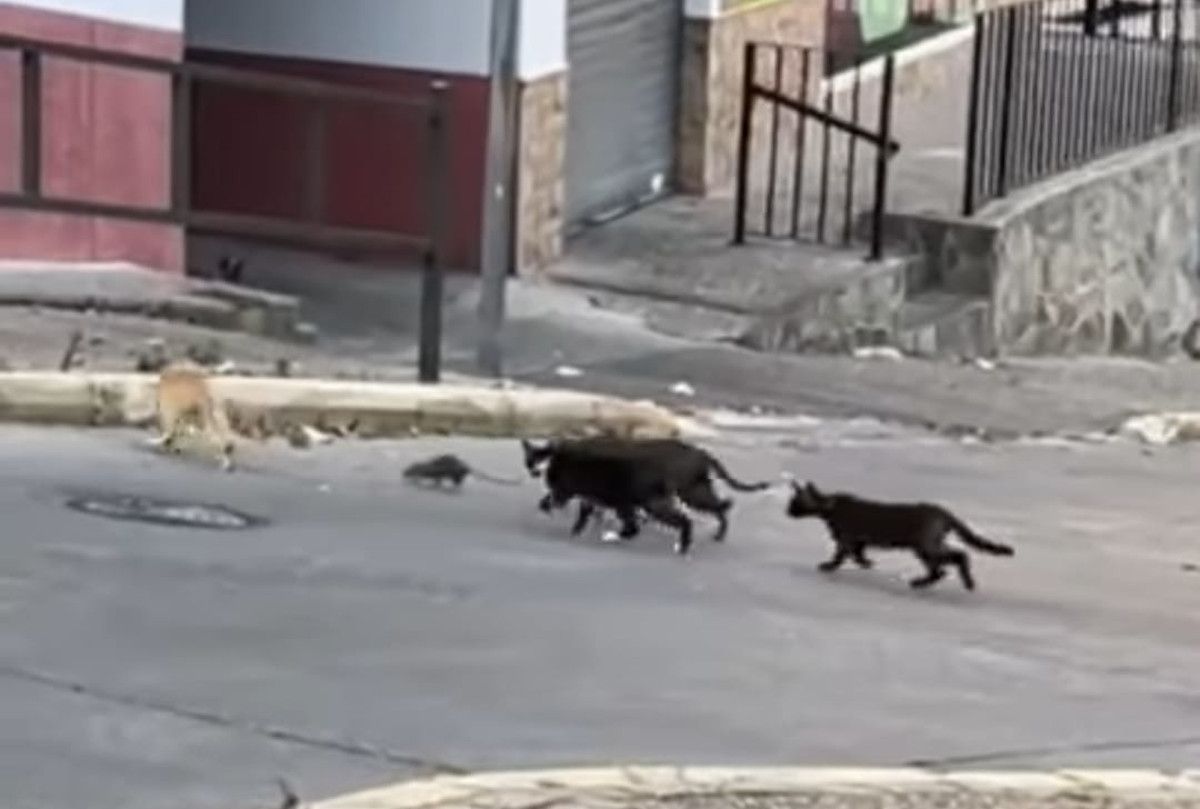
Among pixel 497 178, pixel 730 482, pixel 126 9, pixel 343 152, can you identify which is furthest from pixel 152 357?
pixel 343 152

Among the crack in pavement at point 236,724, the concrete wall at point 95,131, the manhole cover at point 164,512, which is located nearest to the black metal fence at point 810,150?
the concrete wall at point 95,131

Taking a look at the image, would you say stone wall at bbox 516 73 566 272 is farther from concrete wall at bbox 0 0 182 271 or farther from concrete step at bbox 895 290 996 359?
concrete wall at bbox 0 0 182 271

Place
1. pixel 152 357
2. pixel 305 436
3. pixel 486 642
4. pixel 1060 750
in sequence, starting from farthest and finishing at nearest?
1. pixel 152 357
2. pixel 305 436
3. pixel 486 642
4. pixel 1060 750

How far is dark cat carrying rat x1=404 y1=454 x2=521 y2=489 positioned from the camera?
9836 mm

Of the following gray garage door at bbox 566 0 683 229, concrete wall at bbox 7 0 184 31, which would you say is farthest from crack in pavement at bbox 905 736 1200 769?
gray garage door at bbox 566 0 683 229

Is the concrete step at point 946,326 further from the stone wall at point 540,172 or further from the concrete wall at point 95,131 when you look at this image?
the concrete wall at point 95,131

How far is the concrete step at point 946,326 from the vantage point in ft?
54.4

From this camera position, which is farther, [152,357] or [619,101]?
[619,101]

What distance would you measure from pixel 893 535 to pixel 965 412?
590 cm

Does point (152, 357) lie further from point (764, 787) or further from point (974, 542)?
point (764, 787)

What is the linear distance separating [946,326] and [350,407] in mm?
6629

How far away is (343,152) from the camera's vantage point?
16469mm

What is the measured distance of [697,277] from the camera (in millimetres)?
16562

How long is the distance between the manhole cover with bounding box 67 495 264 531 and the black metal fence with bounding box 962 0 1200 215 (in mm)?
9124
